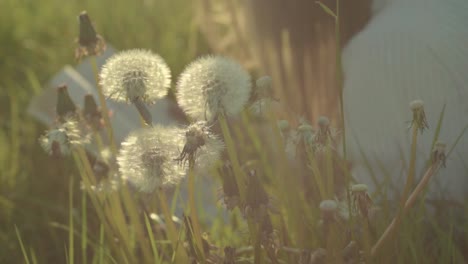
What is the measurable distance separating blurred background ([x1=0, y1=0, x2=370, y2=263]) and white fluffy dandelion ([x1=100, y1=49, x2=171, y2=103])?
417mm

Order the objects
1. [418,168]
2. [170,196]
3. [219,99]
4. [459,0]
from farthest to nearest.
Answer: [170,196]
[418,168]
[459,0]
[219,99]

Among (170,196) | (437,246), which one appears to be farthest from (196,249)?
(170,196)

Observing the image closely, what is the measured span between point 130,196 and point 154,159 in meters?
0.21

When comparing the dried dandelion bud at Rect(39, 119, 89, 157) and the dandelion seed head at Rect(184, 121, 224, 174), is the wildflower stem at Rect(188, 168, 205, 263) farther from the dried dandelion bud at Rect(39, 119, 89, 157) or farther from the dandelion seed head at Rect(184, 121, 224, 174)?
the dried dandelion bud at Rect(39, 119, 89, 157)

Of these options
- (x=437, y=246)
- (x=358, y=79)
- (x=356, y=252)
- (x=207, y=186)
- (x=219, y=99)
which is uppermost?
(x=219, y=99)

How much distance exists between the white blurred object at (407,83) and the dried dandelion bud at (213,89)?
1.66 feet

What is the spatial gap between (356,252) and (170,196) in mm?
1066

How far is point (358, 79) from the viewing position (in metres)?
1.50

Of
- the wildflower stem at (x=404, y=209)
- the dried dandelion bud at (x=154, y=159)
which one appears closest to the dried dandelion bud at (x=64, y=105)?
the dried dandelion bud at (x=154, y=159)

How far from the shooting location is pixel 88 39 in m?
0.98

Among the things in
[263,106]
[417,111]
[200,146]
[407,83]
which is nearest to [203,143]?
[200,146]

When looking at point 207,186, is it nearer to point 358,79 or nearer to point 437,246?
point 358,79

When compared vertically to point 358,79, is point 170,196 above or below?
below

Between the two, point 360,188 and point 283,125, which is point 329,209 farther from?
point 283,125
